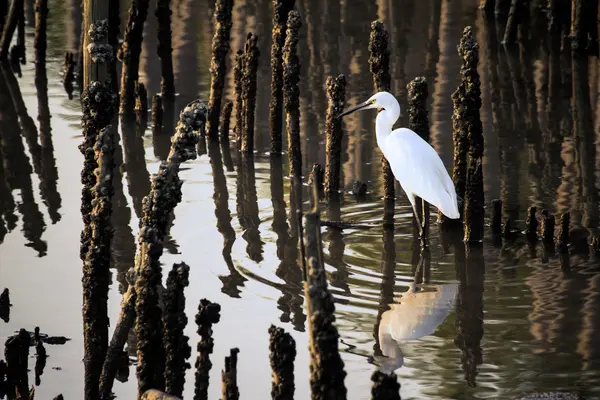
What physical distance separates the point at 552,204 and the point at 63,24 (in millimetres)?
9649

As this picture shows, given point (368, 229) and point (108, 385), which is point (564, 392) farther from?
point (368, 229)

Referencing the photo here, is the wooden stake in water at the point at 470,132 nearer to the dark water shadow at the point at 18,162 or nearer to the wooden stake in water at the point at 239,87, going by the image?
the wooden stake in water at the point at 239,87

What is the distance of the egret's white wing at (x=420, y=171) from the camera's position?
28.1 feet

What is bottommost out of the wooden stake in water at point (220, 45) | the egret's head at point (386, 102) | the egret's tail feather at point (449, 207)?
the egret's tail feather at point (449, 207)

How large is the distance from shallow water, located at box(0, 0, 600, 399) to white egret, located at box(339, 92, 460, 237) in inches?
16.5

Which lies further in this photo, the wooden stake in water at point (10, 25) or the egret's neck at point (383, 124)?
the wooden stake in water at point (10, 25)

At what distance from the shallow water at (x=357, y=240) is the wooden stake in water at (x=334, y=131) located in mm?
210

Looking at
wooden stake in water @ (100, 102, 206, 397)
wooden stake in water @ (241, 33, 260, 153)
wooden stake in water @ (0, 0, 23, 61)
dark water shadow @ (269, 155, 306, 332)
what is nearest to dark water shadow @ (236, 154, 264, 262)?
dark water shadow @ (269, 155, 306, 332)

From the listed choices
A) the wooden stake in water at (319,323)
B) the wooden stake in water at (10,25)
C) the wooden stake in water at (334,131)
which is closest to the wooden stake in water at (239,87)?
the wooden stake in water at (334,131)

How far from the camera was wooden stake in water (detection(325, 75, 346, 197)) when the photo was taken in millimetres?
9289

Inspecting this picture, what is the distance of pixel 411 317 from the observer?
297 inches

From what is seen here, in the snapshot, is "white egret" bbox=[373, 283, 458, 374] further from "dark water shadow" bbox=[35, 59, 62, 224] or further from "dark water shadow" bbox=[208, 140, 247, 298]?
"dark water shadow" bbox=[35, 59, 62, 224]

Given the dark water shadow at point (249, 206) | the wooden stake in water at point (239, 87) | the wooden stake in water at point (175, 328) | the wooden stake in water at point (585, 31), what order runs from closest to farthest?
the wooden stake in water at point (175, 328) → the dark water shadow at point (249, 206) → the wooden stake in water at point (239, 87) → the wooden stake in water at point (585, 31)

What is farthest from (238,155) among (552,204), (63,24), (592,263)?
(63,24)
